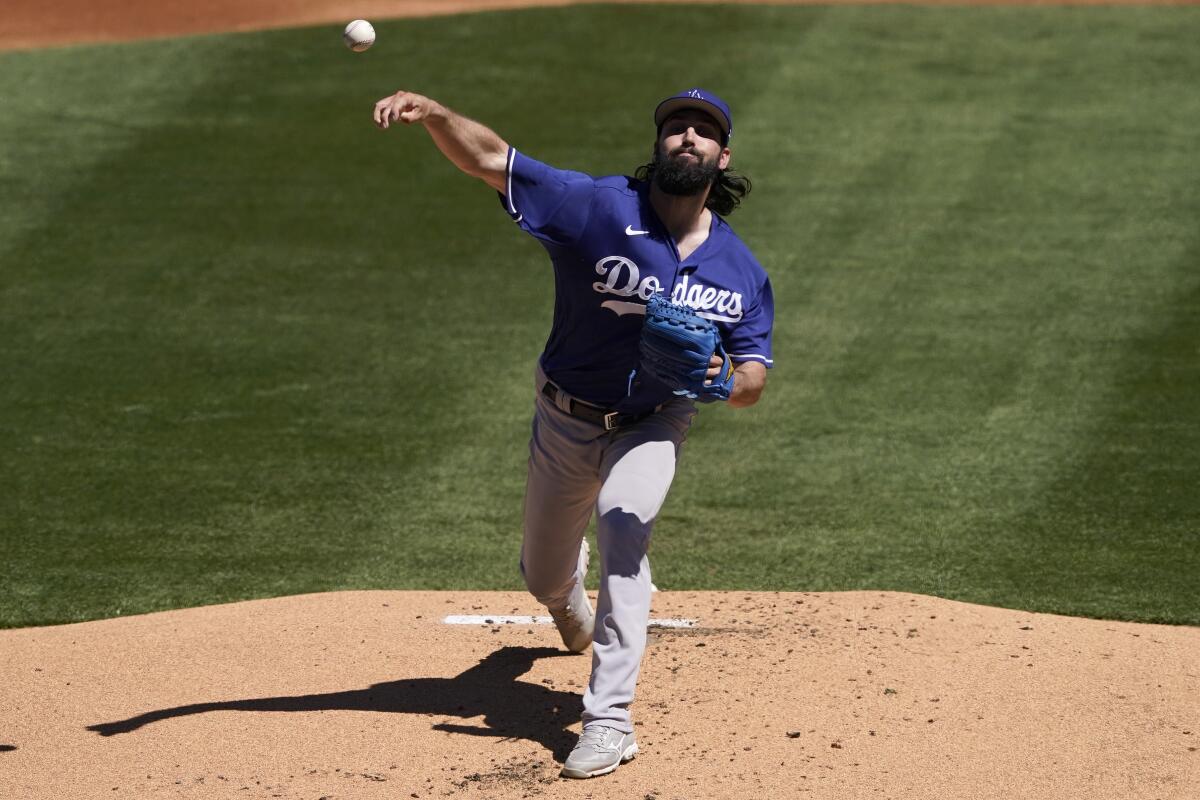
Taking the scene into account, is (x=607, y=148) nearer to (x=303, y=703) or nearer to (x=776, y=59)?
(x=776, y=59)

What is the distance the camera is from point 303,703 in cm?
536

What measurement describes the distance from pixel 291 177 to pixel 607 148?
92.6 inches

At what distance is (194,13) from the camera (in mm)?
15242

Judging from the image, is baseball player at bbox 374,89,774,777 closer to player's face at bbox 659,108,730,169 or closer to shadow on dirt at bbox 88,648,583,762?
player's face at bbox 659,108,730,169

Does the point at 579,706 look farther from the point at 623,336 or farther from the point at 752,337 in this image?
the point at 752,337

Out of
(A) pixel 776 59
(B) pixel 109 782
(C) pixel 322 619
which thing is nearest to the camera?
(B) pixel 109 782

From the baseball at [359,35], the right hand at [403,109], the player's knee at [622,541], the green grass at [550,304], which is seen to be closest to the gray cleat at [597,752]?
the player's knee at [622,541]

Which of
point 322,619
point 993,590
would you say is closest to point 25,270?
point 322,619

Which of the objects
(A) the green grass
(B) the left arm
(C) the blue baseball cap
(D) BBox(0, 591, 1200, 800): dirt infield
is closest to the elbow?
(B) the left arm

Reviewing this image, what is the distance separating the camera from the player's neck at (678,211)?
205 inches

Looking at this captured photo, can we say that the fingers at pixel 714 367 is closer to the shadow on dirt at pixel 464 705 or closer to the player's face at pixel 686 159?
the player's face at pixel 686 159

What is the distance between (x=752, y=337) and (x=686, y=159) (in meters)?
0.63

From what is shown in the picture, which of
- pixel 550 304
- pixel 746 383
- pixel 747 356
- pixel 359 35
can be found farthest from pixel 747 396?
pixel 550 304

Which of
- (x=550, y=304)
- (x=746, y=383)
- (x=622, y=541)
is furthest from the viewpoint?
(x=550, y=304)
